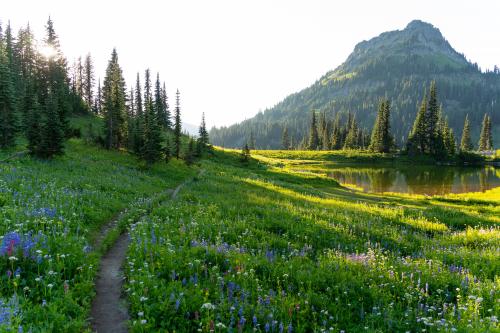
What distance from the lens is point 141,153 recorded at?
148ft

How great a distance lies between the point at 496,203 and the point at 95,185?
39.2m

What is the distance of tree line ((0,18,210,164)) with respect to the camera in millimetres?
33844

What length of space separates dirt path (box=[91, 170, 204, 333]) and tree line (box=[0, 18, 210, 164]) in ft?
92.8

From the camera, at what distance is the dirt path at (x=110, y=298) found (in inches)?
251

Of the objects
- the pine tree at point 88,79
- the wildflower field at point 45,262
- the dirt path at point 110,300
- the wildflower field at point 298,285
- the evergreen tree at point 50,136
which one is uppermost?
the pine tree at point 88,79

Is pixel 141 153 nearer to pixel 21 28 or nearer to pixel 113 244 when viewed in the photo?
pixel 113 244

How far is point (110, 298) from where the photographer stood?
294 inches

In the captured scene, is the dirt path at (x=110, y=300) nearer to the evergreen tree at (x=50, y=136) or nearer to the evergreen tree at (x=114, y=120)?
the evergreen tree at (x=50, y=136)

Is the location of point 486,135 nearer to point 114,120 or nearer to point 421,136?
point 421,136

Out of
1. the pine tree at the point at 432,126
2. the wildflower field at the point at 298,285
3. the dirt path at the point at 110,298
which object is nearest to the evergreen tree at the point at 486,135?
the pine tree at the point at 432,126

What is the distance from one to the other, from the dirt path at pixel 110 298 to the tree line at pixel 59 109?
28282 mm

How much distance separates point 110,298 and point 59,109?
42589mm

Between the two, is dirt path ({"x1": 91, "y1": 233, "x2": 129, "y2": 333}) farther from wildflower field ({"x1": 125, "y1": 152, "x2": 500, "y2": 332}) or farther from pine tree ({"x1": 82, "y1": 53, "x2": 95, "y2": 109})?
pine tree ({"x1": 82, "y1": 53, "x2": 95, "y2": 109})

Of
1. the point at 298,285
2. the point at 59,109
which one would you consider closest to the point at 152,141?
the point at 59,109
